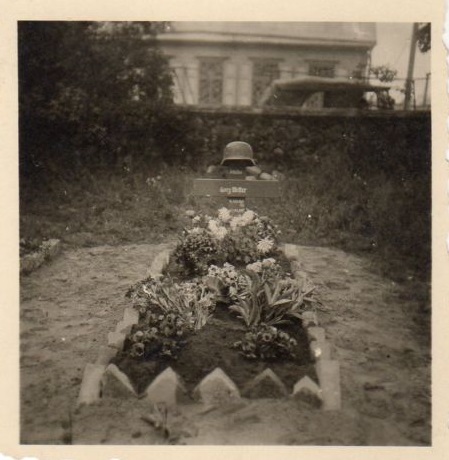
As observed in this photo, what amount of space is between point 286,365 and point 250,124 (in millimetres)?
5154

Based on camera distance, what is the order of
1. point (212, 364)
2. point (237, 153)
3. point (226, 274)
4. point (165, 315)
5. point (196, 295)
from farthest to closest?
point (237, 153)
point (226, 274)
point (196, 295)
point (165, 315)
point (212, 364)

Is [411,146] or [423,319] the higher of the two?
[411,146]

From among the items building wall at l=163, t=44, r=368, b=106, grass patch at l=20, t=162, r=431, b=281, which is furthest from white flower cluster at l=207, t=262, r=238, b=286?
building wall at l=163, t=44, r=368, b=106

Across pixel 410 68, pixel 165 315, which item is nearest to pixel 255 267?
pixel 165 315

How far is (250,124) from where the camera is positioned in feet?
25.0

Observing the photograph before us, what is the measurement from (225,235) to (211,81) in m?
3.97

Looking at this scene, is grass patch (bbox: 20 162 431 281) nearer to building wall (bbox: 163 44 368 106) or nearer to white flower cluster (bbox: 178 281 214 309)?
building wall (bbox: 163 44 368 106)

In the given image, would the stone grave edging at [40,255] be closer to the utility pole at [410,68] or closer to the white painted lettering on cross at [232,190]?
the white painted lettering on cross at [232,190]

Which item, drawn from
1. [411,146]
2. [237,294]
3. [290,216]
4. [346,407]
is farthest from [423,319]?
[290,216]

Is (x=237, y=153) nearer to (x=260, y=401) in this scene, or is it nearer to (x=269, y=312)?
(x=269, y=312)

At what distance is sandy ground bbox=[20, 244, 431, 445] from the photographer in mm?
2824

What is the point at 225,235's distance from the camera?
475 cm

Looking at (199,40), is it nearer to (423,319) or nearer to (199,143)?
(199,143)

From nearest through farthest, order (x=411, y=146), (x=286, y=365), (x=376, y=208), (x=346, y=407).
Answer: (x=346, y=407), (x=286, y=365), (x=411, y=146), (x=376, y=208)
